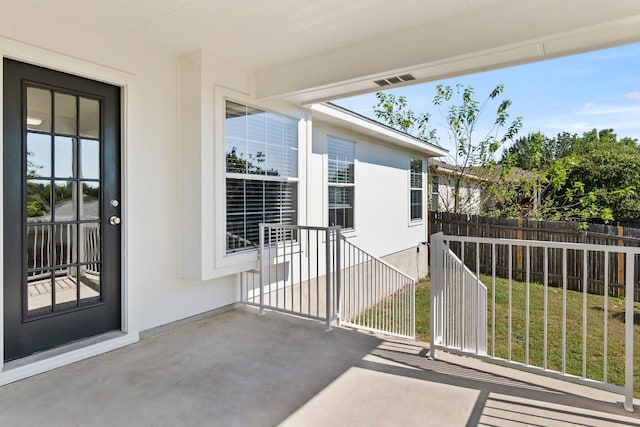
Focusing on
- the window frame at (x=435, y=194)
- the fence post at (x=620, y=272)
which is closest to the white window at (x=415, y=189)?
the window frame at (x=435, y=194)

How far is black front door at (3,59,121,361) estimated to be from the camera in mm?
2592

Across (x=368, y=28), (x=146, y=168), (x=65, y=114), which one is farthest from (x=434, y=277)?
(x=65, y=114)

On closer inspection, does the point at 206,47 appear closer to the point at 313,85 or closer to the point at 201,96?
the point at 201,96

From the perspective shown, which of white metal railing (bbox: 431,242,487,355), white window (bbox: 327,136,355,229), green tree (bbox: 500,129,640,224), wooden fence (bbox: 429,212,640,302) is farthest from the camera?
green tree (bbox: 500,129,640,224)

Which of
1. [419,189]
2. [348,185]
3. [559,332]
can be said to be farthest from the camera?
[419,189]

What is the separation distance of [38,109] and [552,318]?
7.53 meters

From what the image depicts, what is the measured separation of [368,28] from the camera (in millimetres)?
2982

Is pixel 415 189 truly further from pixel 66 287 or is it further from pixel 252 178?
pixel 66 287

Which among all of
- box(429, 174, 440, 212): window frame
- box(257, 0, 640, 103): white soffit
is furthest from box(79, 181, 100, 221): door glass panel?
box(429, 174, 440, 212): window frame

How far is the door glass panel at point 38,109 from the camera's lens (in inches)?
105

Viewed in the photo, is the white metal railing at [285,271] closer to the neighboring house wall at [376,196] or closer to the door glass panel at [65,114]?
the neighboring house wall at [376,196]

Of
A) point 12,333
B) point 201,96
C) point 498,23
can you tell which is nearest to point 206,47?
point 201,96

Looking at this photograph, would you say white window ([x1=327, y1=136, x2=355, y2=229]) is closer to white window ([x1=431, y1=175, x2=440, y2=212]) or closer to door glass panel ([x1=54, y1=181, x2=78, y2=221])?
door glass panel ([x1=54, y1=181, x2=78, y2=221])

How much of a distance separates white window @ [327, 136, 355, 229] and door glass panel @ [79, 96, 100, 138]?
3.60m
